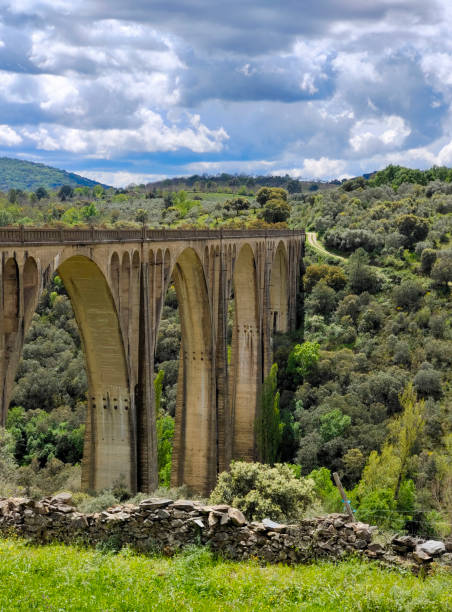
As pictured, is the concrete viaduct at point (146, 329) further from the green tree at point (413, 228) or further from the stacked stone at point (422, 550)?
the green tree at point (413, 228)

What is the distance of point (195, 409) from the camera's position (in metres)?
30.6

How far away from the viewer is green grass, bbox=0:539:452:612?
9.34m

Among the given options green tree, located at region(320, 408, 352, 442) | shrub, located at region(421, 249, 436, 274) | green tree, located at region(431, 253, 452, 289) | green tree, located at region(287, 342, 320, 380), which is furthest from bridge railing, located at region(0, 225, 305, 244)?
shrub, located at region(421, 249, 436, 274)

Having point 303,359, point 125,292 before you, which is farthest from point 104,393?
point 303,359

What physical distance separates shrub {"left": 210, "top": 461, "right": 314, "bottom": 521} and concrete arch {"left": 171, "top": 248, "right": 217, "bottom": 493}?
10.5 metres

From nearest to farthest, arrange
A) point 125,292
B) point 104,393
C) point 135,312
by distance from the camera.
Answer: point 125,292, point 135,312, point 104,393

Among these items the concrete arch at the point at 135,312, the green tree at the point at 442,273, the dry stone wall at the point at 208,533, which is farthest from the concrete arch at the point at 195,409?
the green tree at the point at 442,273

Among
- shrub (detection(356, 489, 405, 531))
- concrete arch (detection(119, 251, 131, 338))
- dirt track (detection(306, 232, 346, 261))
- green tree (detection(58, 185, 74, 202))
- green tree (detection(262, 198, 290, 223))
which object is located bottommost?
shrub (detection(356, 489, 405, 531))

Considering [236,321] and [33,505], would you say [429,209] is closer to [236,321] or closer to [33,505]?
[236,321]

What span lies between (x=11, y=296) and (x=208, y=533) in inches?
279

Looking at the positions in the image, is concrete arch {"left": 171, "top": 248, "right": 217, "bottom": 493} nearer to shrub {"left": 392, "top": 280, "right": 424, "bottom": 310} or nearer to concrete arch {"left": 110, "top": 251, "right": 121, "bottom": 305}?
concrete arch {"left": 110, "top": 251, "right": 121, "bottom": 305}

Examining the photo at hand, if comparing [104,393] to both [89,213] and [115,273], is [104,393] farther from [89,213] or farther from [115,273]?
[89,213]

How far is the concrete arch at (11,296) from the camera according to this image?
14.7 m

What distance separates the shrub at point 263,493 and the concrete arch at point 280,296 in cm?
3115
